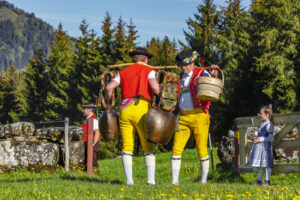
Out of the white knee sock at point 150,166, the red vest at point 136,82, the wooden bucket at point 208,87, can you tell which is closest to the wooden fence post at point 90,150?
the red vest at point 136,82

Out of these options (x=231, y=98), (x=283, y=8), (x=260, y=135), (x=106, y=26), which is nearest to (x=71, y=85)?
(x=106, y=26)

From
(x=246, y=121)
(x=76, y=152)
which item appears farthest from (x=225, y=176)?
(x=76, y=152)

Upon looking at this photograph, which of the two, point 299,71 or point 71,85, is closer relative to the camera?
point 299,71

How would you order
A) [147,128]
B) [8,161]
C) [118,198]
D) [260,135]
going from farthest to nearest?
1. [8,161]
2. [260,135]
3. [147,128]
4. [118,198]

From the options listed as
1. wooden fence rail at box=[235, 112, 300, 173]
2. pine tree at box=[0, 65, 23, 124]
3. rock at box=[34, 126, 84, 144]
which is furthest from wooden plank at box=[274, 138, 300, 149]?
pine tree at box=[0, 65, 23, 124]

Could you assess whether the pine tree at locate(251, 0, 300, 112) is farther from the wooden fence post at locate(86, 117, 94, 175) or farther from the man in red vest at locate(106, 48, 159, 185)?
the man in red vest at locate(106, 48, 159, 185)

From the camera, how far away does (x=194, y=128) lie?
6672mm

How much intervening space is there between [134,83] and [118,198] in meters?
2.29

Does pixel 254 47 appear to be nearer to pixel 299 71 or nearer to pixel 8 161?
pixel 299 71

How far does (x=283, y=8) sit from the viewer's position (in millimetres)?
27719

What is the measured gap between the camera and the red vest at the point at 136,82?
637 cm

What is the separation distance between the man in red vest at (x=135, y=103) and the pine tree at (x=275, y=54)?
66.2 feet

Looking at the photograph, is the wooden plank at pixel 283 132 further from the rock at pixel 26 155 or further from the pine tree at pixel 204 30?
the pine tree at pixel 204 30

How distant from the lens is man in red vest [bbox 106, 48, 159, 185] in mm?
6379
